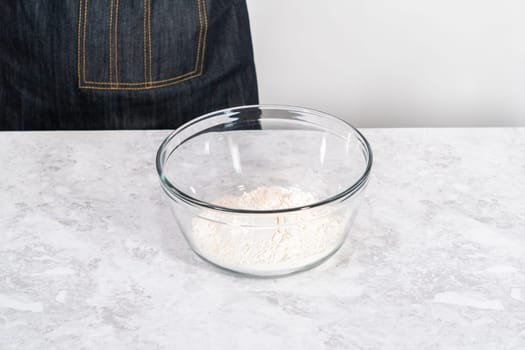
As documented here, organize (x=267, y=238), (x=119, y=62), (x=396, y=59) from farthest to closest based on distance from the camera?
1. (x=396, y=59)
2. (x=119, y=62)
3. (x=267, y=238)

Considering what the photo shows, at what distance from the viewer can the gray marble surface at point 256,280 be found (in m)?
0.62

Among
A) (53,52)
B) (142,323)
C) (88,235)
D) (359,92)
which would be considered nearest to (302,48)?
(359,92)

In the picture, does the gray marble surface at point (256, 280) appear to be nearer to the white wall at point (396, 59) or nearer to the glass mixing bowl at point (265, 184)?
the glass mixing bowl at point (265, 184)

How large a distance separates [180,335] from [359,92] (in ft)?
2.77

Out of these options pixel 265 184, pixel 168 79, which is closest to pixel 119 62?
pixel 168 79

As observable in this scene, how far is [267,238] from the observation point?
0.66 meters

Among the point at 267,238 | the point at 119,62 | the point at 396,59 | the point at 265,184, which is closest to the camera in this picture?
the point at 267,238

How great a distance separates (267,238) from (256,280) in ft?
0.19

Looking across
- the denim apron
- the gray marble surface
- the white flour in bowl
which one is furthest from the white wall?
the white flour in bowl

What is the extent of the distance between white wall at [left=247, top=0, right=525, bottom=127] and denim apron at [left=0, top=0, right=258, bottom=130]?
0.17 metres

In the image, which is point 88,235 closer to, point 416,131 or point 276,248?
point 276,248

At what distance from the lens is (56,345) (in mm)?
609

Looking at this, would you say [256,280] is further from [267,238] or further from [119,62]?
[119,62]

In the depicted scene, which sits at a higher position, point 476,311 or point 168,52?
point 168,52
